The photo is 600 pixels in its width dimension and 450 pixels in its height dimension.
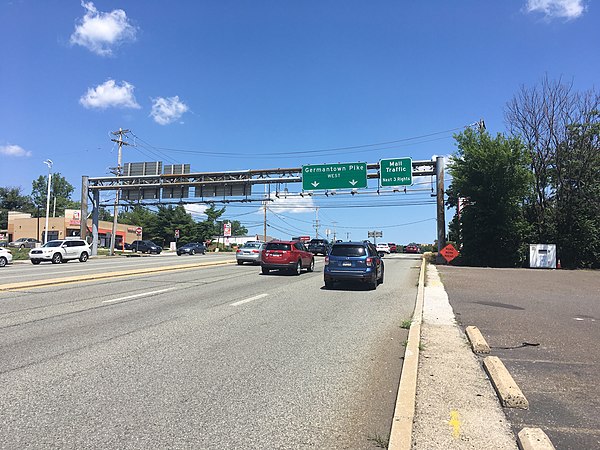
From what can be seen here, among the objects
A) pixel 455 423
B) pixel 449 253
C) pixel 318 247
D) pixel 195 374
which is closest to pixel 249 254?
pixel 449 253

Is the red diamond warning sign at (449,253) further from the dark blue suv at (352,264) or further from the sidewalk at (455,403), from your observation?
the sidewalk at (455,403)

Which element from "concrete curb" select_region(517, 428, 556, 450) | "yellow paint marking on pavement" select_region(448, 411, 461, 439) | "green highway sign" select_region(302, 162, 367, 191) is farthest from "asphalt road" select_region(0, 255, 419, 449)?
"green highway sign" select_region(302, 162, 367, 191)

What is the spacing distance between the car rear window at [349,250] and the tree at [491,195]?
66.5 feet

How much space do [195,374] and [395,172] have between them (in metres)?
30.7

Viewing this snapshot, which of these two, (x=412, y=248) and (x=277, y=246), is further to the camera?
(x=412, y=248)

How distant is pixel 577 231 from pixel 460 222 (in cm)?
820

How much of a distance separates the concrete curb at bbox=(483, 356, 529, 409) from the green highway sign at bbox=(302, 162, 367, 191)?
29730 mm

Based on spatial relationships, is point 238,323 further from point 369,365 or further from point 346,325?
point 369,365

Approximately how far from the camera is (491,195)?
3288 cm

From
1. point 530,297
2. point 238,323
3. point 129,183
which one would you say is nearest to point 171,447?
point 238,323

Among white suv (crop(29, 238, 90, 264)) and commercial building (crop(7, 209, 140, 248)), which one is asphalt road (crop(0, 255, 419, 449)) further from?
commercial building (crop(7, 209, 140, 248))

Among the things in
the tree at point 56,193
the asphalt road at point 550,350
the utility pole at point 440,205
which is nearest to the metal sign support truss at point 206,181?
the utility pole at point 440,205

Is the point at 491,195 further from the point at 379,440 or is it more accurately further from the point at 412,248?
the point at 412,248

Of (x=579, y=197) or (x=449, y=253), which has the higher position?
(x=579, y=197)
